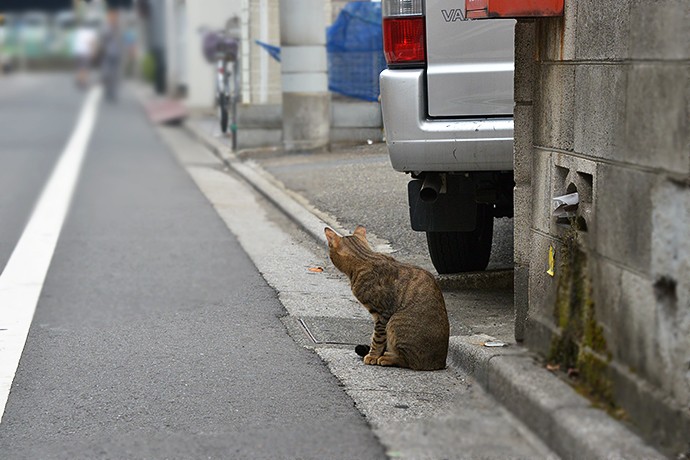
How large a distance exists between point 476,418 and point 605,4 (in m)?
1.73

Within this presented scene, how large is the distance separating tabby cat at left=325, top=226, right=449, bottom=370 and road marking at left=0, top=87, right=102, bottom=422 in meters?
1.69

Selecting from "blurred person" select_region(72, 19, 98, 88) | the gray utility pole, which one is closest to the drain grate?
the gray utility pole

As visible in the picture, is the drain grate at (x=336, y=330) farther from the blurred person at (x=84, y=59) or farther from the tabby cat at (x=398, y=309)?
the blurred person at (x=84, y=59)

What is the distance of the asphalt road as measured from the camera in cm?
488

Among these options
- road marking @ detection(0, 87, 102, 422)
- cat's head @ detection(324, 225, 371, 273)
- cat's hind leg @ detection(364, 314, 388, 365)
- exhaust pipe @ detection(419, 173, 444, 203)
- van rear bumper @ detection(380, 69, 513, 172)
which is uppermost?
van rear bumper @ detection(380, 69, 513, 172)

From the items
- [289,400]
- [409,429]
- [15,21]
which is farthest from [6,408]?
[15,21]

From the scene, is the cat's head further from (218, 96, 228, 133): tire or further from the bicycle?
(218, 96, 228, 133): tire

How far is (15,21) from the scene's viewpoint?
257 feet

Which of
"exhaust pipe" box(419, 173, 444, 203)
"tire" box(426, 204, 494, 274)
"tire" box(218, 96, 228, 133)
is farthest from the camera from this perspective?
"tire" box(218, 96, 228, 133)

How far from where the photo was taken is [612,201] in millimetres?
4863

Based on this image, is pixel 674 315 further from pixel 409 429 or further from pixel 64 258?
pixel 64 258

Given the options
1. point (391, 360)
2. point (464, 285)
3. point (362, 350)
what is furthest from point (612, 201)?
point (464, 285)

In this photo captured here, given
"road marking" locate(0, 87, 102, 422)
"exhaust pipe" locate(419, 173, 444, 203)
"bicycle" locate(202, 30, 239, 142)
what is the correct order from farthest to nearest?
"bicycle" locate(202, 30, 239, 142) → "exhaust pipe" locate(419, 173, 444, 203) → "road marking" locate(0, 87, 102, 422)

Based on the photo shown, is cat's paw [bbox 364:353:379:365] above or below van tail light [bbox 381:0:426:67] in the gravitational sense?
below
